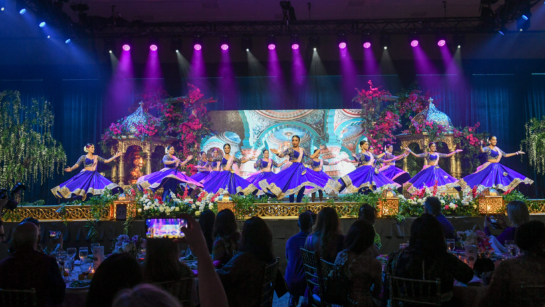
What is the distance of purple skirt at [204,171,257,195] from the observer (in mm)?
8789

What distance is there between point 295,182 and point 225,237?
16.4 ft

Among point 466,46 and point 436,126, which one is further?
point 466,46

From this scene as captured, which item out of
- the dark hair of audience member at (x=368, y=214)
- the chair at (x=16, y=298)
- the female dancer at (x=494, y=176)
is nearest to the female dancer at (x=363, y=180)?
the female dancer at (x=494, y=176)

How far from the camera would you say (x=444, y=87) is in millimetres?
12805

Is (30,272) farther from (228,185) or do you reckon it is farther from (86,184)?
(86,184)

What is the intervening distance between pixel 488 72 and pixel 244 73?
278 inches

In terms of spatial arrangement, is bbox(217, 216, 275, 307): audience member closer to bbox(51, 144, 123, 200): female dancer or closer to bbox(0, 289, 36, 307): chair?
bbox(0, 289, 36, 307): chair

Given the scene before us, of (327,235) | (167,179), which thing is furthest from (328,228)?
(167,179)

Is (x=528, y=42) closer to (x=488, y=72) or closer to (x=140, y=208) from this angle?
(x=488, y=72)

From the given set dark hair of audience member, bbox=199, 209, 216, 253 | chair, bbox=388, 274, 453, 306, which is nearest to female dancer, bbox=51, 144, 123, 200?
dark hair of audience member, bbox=199, 209, 216, 253

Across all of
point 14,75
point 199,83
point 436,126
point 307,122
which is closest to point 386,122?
point 436,126

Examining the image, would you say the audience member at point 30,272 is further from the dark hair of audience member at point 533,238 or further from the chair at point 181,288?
the dark hair of audience member at point 533,238

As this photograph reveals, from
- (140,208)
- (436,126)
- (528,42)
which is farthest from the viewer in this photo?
(528,42)

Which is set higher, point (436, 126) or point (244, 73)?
point (244, 73)
